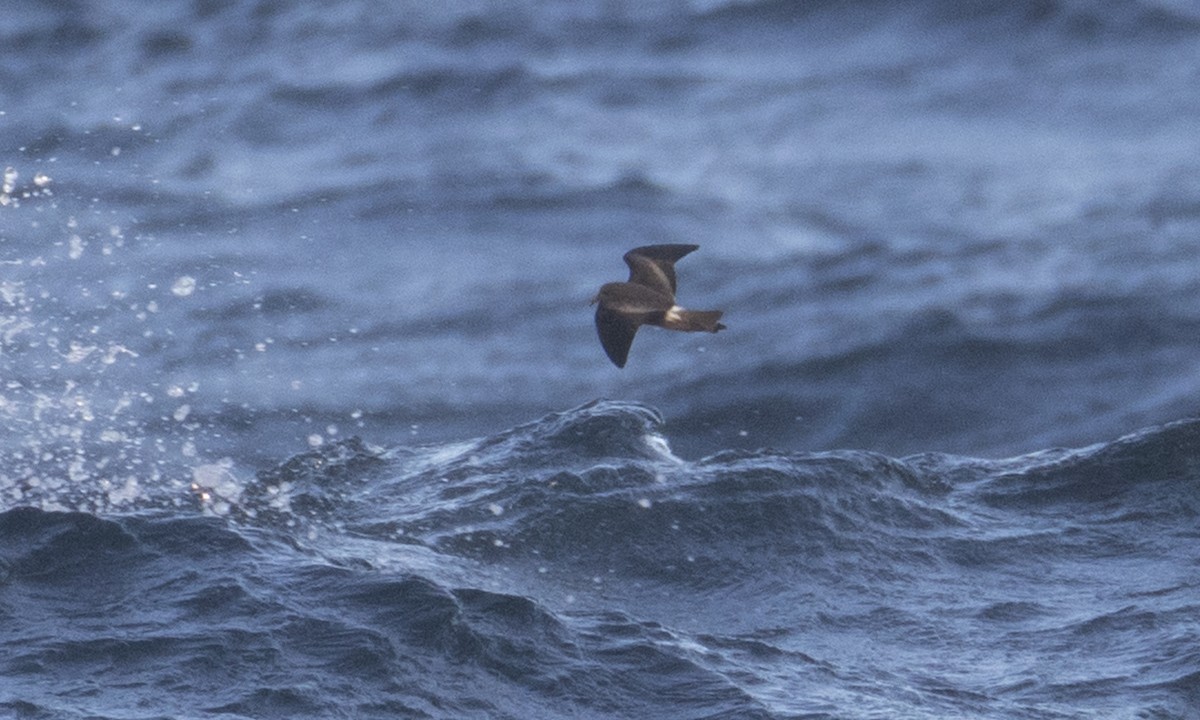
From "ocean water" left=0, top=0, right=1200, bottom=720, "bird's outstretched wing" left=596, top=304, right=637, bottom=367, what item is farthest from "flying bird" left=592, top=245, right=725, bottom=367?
"ocean water" left=0, top=0, right=1200, bottom=720

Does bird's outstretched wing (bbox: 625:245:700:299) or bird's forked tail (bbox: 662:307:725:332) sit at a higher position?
bird's outstretched wing (bbox: 625:245:700:299)

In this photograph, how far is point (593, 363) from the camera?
11.6 metres

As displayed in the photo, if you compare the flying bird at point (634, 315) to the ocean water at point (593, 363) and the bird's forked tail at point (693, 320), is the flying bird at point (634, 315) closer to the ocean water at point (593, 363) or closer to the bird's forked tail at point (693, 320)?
the bird's forked tail at point (693, 320)

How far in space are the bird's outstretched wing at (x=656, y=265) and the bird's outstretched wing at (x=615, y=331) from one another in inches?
20.6

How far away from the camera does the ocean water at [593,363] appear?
545 cm

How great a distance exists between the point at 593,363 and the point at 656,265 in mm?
4321

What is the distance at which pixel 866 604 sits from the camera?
19.5 feet

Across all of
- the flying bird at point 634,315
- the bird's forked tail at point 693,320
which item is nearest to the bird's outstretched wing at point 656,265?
the flying bird at point 634,315

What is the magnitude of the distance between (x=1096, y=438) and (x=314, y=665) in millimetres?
6539

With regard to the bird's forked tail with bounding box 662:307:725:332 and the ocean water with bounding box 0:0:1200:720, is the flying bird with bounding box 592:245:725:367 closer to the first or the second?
the bird's forked tail with bounding box 662:307:725:332

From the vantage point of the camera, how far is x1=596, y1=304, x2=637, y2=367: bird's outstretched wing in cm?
645

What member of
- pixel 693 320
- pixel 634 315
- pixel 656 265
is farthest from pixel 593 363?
pixel 693 320

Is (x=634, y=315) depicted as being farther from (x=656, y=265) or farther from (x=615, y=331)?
(x=656, y=265)

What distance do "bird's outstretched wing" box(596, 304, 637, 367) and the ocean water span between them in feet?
1.90
